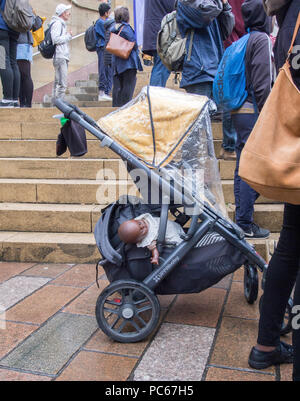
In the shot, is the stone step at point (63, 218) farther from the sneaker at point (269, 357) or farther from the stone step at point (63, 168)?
the sneaker at point (269, 357)

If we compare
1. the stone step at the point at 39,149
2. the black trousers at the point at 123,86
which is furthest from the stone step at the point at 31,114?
the stone step at the point at 39,149

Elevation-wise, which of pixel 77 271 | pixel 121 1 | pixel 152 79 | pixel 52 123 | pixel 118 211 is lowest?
pixel 77 271

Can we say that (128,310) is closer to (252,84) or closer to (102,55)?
(252,84)

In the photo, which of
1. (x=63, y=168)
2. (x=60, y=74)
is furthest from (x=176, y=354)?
(x=60, y=74)

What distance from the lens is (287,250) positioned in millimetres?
1982

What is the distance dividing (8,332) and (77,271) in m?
1.08

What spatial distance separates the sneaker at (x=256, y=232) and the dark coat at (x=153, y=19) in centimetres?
295

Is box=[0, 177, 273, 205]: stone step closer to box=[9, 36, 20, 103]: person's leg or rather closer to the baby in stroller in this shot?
the baby in stroller

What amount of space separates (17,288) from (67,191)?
1.42 m

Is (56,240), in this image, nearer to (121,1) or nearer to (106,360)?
(106,360)

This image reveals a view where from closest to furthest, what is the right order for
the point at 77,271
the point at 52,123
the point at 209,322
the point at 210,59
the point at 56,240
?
the point at 209,322 → the point at 77,271 → the point at 56,240 → the point at 210,59 → the point at 52,123

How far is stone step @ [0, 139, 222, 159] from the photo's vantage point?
5.15 m

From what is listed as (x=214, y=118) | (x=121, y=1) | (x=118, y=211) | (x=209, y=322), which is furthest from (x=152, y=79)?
(x=121, y=1)

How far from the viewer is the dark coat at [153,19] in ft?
18.4
